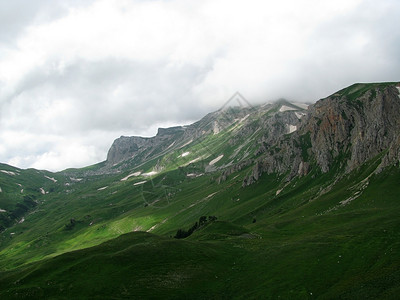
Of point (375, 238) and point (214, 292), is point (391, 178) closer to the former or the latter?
point (375, 238)

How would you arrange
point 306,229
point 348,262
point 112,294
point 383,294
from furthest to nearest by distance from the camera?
point 306,229, point 348,262, point 112,294, point 383,294

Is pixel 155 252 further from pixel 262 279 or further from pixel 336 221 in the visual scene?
pixel 336 221

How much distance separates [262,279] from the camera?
5941cm

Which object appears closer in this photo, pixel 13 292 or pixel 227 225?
pixel 13 292

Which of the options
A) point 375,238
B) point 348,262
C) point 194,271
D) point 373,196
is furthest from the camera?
point 373,196

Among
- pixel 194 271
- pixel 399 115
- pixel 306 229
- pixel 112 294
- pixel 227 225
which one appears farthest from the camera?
pixel 399 115

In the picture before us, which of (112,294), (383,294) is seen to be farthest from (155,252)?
(383,294)

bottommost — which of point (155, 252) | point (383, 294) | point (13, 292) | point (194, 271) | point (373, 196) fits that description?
point (373, 196)

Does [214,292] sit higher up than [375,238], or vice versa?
[214,292]

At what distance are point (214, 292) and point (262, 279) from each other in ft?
31.5

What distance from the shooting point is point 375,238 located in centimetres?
6950

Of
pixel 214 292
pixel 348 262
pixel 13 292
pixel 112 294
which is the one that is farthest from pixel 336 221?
pixel 13 292

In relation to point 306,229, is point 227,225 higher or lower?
higher

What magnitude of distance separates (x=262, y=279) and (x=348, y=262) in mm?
16629
